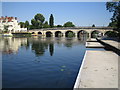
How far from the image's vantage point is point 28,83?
8.02m

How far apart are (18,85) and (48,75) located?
2.32m

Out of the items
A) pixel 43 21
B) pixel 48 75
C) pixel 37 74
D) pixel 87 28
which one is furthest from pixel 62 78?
pixel 43 21

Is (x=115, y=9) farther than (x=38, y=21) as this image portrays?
No

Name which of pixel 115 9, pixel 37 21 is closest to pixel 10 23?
pixel 37 21

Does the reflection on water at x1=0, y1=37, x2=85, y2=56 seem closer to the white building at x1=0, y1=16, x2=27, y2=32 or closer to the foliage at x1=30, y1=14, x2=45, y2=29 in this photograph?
the white building at x1=0, y1=16, x2=27, y2=32

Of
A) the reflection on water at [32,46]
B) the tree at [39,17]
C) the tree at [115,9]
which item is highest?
the tree at [39,17]

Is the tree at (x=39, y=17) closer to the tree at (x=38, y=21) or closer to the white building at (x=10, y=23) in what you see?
the tree at (x=38, y=21)

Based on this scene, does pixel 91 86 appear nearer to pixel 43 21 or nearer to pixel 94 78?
pixel 94 78

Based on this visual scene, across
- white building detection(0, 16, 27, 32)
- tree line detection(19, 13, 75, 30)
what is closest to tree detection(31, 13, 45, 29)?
tree line detection(19, 13, 75, 30)

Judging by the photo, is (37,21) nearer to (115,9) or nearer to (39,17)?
(39,17)

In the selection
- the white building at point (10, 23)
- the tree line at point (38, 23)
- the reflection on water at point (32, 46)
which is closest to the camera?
the reflection on water at point (32, 46)

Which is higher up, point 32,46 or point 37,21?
point 37,21

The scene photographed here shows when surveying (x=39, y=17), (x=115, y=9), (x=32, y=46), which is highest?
(x=39, y=17)

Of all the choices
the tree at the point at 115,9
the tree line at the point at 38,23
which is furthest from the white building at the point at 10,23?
the tree at the point at 115,9
